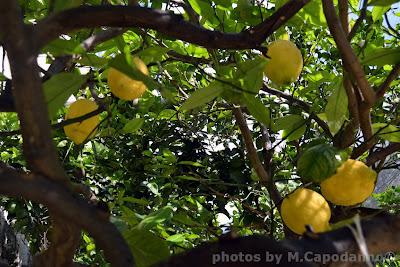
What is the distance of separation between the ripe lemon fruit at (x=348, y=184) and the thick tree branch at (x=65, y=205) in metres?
0.62

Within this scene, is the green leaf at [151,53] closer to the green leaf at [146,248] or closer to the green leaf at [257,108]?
the green leaf at [257,108]

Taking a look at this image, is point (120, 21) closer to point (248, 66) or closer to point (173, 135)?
point (248, 66)

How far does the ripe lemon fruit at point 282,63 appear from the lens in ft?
3.65

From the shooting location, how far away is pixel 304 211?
1.04m

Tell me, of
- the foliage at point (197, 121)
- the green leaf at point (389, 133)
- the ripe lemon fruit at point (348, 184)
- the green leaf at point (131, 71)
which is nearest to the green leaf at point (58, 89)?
the foliage at point (197, 121)

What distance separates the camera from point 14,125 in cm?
267

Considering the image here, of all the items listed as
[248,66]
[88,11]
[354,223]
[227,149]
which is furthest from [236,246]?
[227,149]

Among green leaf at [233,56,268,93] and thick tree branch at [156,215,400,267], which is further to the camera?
green leaf at [233,56,268,93]

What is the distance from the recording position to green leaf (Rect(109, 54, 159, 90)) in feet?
2.28

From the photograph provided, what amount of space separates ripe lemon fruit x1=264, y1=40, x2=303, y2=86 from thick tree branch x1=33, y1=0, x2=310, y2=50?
31 centimetres

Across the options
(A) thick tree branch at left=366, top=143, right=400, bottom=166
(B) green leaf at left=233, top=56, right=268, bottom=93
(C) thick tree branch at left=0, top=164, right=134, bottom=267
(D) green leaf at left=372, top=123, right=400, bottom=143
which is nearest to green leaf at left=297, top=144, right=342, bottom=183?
(B) green leaf at left=233, top=56, right=268, bottom=93

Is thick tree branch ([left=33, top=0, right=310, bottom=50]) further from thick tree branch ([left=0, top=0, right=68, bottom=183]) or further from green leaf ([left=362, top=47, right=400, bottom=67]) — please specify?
green leaf ([left=362, top=47, right=400, bottom=67])

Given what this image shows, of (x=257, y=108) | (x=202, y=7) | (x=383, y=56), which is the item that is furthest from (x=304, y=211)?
(x=202, y=7)

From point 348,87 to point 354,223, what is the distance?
63 centimetres
